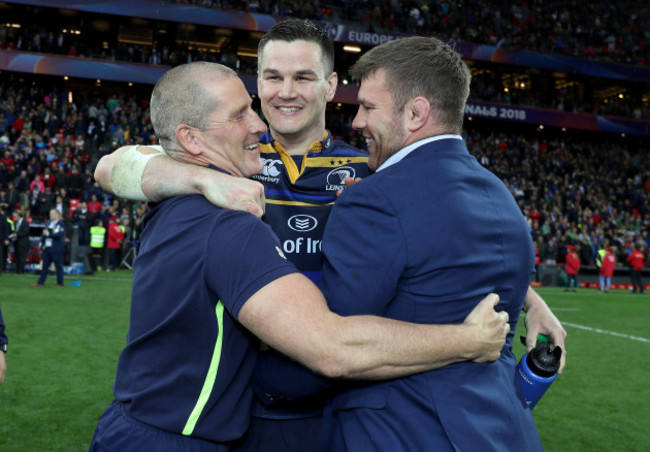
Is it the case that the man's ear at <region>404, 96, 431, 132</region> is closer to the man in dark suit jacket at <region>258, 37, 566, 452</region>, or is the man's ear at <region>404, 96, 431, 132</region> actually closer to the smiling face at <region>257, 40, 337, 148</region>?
the man in dark suit jacket at <region>258, 37, 566, 452</region>

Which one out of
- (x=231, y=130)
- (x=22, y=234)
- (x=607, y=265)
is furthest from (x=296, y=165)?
(x=607, y=265)

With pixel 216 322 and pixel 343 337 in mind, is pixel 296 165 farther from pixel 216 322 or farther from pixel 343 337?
pixel 343 337

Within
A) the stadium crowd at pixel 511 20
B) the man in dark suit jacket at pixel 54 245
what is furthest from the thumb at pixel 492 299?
the stadium crowd at pixel 511 20

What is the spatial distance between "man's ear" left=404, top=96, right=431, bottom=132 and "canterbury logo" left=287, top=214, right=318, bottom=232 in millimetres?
837

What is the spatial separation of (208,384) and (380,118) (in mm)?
1079

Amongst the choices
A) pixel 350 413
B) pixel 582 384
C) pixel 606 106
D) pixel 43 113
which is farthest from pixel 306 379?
pixel 606 106

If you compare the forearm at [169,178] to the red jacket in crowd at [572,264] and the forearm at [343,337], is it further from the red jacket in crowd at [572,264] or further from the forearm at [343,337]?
the red jacket in crowd at [572,264]

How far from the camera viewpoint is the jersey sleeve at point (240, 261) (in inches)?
75.9

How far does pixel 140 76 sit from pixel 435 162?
3560cm

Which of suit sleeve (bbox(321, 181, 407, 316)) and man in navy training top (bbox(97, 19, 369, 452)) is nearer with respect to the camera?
suit sleeve (bbox(321, 181, 407, 316))

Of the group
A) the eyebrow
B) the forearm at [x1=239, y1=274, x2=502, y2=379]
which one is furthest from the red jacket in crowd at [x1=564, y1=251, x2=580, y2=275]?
the forearm at [x1=239, y1=274, x2=502, y2=379]

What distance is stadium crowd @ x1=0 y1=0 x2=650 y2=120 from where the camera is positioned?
36.4m

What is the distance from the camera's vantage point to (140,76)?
35.3 metres

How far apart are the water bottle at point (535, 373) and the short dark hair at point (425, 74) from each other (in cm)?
88
